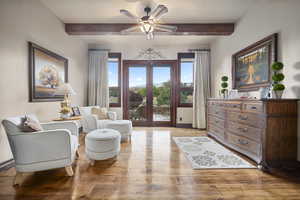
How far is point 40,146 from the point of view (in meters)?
1.85

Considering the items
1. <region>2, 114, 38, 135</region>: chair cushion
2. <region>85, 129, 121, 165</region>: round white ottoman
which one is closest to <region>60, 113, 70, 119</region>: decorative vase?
<region>85, 129, 121, 165</region>: round white ottoman

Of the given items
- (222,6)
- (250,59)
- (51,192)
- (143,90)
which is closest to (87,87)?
(143,90)

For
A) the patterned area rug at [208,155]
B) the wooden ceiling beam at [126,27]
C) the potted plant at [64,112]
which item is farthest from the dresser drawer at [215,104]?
the potted plant at [64,112]

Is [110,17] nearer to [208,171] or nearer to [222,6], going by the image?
[222,6]

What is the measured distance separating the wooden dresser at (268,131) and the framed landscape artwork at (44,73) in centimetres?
370

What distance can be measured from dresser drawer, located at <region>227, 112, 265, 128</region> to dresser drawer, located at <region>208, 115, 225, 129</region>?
11.7 inches

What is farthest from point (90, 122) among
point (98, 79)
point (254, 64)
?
point (254, 64)

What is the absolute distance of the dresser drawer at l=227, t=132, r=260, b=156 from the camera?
235 centimetres

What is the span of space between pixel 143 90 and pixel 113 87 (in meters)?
1.06

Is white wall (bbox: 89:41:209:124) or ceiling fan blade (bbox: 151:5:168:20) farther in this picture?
white wall (bbox: 89:41:209:124)

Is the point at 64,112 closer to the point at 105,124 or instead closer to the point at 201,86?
the point at 105,124

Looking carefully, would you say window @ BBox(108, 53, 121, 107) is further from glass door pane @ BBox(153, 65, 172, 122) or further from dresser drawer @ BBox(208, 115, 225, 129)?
dresser drawer @ BBox(208, 115, 225, 129)

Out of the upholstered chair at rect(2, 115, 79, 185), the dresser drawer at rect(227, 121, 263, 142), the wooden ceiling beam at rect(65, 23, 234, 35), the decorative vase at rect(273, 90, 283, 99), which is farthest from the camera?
the wooden ceiling beam at rect(65, 23, 234, 35)

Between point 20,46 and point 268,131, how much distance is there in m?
4.03
